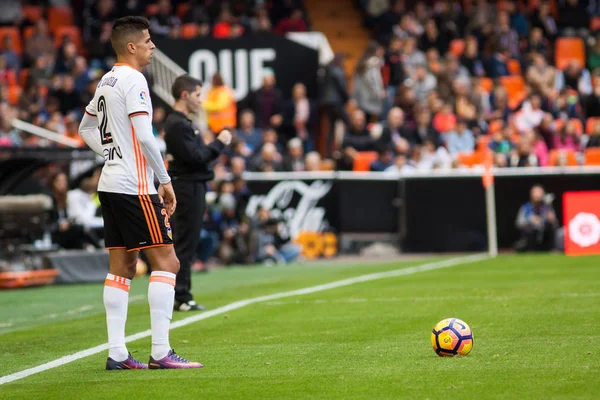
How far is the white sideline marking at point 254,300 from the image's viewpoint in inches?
309

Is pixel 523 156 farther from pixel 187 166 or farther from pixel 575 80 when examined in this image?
pixel 187 166

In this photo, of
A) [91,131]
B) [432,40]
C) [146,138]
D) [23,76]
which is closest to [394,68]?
[432,40]

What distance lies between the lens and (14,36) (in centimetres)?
2862

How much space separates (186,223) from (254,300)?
150cm

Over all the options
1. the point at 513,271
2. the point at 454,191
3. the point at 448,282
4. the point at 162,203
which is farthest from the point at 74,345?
the point at 454,191

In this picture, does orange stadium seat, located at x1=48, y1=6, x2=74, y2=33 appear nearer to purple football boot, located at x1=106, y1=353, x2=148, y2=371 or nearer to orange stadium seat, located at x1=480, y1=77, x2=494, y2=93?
orange stadium seat, located at x1=480, y1=77, x2=494, y2=93

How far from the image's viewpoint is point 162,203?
766 centimetres

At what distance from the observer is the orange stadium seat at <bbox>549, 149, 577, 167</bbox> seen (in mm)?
23055

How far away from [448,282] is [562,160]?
9.25 metres

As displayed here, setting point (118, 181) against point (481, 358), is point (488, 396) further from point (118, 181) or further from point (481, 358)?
point (118, 181)

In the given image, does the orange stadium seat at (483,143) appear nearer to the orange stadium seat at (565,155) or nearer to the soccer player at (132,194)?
the orange stadium seat at (565,155)

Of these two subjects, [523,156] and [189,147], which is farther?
[523,156]

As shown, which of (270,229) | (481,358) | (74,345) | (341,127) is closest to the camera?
(481,358)

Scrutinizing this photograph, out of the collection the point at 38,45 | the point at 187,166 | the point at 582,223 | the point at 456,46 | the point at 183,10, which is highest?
the point at 183,10
